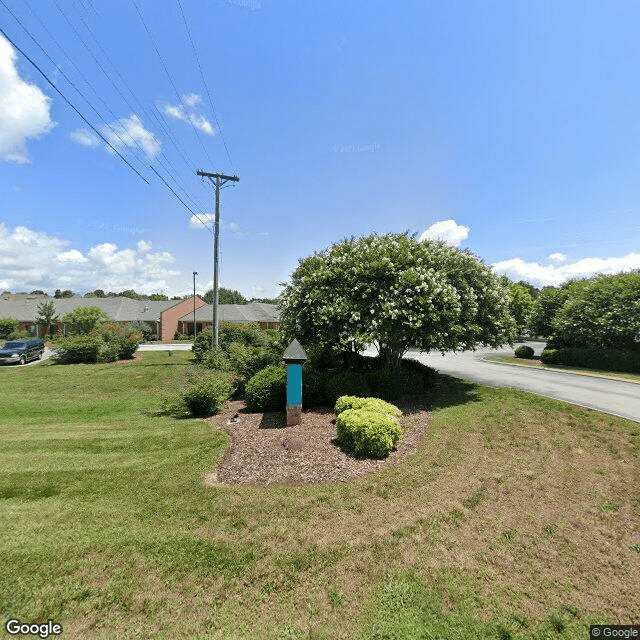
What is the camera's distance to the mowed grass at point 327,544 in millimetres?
3180

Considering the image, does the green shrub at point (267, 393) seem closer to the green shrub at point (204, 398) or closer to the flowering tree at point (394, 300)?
the green shrub at point (204, 398)

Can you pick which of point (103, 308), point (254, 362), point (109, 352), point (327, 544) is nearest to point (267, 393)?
point (254, 362)

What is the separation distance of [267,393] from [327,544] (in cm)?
646

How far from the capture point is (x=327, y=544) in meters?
4.10

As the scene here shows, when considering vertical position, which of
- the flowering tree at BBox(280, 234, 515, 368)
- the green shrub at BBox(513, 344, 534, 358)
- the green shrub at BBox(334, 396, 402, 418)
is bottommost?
the green shrub at BBox(334, 396, 402, 418)

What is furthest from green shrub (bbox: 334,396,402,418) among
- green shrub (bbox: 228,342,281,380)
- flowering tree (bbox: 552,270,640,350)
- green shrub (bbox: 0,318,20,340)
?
green shrub (bbox: 0,318,20,340)

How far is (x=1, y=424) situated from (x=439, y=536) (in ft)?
40.3

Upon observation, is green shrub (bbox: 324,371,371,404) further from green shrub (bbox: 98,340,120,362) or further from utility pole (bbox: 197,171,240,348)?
green shrub (bbox: 98,340,120,362)

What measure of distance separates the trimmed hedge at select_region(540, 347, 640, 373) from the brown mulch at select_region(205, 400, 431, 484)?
18.0 m

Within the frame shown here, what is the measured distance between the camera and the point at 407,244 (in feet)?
40.1

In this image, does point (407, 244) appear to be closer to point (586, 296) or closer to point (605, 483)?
point (605, 483)

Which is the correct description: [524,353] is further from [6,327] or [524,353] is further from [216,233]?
[6,327]

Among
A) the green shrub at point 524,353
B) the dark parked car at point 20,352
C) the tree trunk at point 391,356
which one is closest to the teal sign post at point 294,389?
the tree trunk at point 391,356

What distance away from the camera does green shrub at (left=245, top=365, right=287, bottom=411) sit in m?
10.3
